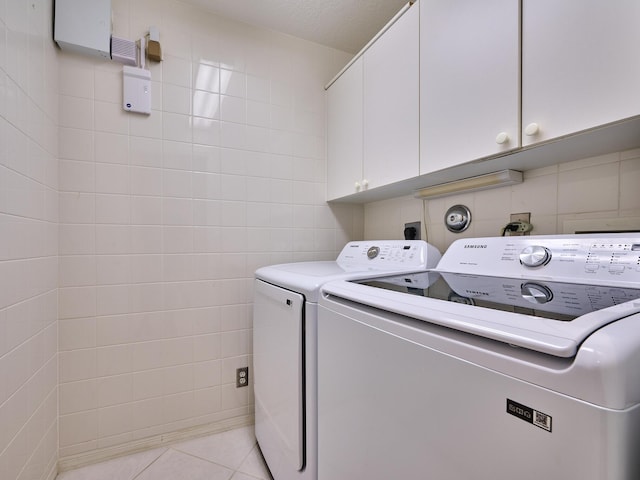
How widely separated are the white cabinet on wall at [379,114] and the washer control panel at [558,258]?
1.40 feet

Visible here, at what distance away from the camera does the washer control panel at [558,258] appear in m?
0.76

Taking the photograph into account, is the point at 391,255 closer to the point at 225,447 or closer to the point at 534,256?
the point at 534,256

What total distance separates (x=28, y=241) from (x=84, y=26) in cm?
99

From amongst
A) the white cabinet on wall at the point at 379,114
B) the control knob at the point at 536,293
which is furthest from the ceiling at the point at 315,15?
the control knob at the point at 536,293

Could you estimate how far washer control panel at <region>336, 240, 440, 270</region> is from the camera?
130 centimetres

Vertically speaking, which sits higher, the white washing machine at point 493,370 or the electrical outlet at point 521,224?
the electrical outlet at point 521,224

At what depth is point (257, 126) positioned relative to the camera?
1740 mm

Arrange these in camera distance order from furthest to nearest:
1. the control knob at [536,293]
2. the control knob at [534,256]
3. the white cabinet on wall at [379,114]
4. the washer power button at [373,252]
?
1. the washer power button at [373,252]
2. the white cabinet on wall at [379,114]
3. the control knob at [534,256]
4. the control knob at [536,293]

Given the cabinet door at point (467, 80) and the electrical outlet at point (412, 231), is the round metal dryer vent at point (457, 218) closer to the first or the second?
the electrical outlet at point (412, 231)

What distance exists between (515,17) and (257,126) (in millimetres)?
1286

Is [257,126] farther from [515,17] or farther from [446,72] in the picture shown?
[515,17]

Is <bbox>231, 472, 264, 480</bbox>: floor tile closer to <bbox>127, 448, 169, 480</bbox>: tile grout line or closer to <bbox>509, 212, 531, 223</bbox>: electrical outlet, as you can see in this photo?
<bbox>127, 448, 169, 480</bbox>: tile grout line

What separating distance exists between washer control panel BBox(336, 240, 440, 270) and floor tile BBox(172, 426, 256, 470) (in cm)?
107

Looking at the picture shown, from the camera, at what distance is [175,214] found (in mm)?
1549
